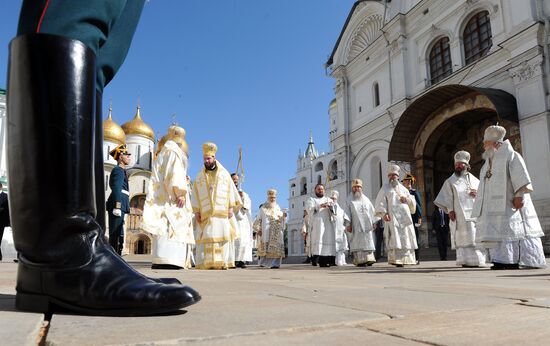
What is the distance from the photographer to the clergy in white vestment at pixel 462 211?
22.4ft

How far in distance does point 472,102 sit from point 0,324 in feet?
44.9

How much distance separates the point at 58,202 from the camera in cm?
117

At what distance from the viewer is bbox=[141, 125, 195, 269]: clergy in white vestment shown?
5.81m

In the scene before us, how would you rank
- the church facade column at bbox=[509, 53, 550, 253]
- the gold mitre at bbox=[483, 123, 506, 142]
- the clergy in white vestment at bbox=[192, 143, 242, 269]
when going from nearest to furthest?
the gold mitre at bbox=[483, 123, 506, 142] → the clergy in white vestment at bbox=[192, 143, 242, 269] → the church facade column at bbox=[509, 53, 550, 253]

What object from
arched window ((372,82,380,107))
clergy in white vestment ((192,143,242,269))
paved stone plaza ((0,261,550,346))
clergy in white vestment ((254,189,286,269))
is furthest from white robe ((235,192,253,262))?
arched window ((372,82,380,107))

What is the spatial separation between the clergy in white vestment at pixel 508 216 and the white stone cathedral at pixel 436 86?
665 centimetres

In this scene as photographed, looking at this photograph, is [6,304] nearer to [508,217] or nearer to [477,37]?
[508,217]

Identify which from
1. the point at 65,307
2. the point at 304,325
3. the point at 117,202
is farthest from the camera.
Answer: the point at 117,202

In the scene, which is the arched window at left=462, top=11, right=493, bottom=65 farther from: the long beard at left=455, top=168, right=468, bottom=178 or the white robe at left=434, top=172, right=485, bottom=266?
the white robe at left=434, top=172, right=485, bottom=266

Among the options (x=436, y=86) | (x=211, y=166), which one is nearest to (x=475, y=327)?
(x=211, y=166)

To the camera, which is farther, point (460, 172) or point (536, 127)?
point (536, 127)

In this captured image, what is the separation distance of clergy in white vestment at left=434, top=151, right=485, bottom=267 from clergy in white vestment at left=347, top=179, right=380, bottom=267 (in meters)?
1.94

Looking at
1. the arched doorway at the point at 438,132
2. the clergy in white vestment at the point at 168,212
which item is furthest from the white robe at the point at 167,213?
the arched doorway at the point at 438,132

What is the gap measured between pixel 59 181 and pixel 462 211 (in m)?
6.86
